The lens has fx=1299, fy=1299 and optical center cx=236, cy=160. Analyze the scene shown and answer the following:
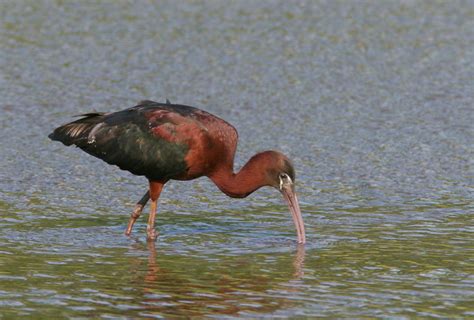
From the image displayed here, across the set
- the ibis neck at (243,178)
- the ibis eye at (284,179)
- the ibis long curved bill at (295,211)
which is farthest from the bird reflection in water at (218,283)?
the ibis neck at (243,178)

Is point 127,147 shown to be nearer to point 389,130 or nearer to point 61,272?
point 61,272

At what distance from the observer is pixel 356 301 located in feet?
31.4

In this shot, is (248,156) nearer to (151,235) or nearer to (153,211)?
(153,211)

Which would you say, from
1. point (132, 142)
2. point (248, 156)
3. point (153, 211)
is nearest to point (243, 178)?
point (153, 211)

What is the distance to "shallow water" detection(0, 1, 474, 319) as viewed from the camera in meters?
9.98

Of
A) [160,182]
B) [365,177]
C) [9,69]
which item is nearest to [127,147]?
[160,182]

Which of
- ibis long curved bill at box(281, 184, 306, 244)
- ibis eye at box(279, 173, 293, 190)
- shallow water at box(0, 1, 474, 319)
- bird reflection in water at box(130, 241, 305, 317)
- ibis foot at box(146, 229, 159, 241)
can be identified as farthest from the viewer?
ibis foot at box(146, 229, 159, 241)

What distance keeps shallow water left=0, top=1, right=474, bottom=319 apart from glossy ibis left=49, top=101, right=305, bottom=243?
0.49 metres

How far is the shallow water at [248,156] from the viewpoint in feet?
32.7

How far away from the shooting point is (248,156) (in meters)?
15.4

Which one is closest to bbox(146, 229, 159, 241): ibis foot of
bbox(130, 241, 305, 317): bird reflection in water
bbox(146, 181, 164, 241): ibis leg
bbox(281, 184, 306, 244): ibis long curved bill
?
bbox(146, 181, 164, 241): ibis leg

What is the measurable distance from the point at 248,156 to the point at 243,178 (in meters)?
3.60

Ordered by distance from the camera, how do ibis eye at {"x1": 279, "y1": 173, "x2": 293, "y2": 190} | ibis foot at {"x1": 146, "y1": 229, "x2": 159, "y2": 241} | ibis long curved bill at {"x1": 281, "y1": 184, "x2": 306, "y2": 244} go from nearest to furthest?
ibis long curved bill at {"x1": 281, "y1": 184, "x2": 306, "y2": 244}
ibis eye at {"x1": 279, "y1": 173, "x2": 293, "y2": 190}
ibis foot at {"x1": 146, "y1": 229, "x2": 159, "y2": 241}

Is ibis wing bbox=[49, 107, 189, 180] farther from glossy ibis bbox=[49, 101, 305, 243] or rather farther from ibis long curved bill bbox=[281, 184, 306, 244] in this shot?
ibis long curved bill bbox=[281, 184, 306, 244]
